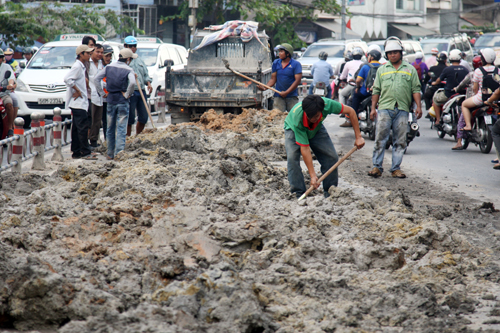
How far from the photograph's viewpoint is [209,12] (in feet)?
106

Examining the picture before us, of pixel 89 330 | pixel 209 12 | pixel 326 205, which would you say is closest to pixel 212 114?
pixel 326 205

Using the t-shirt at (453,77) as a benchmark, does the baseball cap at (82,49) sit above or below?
above

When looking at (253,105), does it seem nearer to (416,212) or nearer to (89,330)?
(416,212)

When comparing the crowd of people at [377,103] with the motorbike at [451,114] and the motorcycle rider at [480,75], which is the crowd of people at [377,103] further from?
the motorbike at [451,114]

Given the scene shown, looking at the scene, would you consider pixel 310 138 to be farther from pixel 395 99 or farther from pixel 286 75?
pixel 286 75

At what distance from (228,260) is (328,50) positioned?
20.1 metres

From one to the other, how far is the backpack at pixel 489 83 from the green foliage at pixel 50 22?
55.1 feet

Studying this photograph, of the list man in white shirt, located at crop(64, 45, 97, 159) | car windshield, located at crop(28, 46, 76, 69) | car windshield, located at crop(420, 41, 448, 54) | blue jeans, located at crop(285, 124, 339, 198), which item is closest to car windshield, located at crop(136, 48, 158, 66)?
car windshield, located at crop(28, 46, 76, 69)

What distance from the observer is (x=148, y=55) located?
17.0 meters

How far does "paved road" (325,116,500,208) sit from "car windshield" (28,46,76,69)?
6.56 m

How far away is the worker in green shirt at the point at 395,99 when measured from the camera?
344 inches

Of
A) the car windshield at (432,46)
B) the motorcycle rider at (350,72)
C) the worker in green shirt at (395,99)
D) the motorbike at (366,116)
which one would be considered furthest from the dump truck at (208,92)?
the car windshield at (432,46)

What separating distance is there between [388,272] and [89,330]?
231cm

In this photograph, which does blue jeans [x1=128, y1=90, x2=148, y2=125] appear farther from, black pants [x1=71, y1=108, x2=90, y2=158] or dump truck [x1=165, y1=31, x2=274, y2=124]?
dump truck [x1=165, y1=31, x2=274, y2=124]
